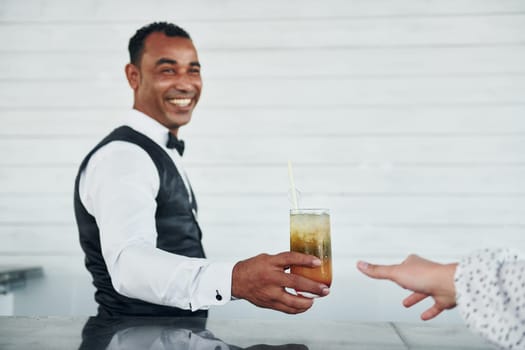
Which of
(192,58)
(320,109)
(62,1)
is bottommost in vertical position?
(320,109)

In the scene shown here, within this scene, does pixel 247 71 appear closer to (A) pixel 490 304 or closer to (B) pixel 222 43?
(B) pixel 222 43

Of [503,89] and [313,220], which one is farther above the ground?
[503,89]

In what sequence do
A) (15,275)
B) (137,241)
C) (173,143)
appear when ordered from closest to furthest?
(137,241), (173,143), (15,275)

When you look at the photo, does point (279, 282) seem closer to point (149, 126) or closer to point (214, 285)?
point (214, 285)

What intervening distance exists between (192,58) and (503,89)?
1483mm

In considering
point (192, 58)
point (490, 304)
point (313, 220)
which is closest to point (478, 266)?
point (490, 304)

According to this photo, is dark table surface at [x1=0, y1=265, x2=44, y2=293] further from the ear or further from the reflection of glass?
A: the reflection of glass

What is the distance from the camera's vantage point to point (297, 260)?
125cm

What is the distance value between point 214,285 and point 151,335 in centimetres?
24

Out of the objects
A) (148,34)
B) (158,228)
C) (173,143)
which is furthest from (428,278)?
(148,34)

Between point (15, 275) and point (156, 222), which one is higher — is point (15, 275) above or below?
below

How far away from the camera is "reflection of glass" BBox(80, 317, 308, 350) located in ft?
3.67

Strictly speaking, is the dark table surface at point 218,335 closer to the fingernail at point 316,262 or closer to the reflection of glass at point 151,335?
the reflection of glass at point 151,335

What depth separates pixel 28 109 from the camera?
2928 millimetres
